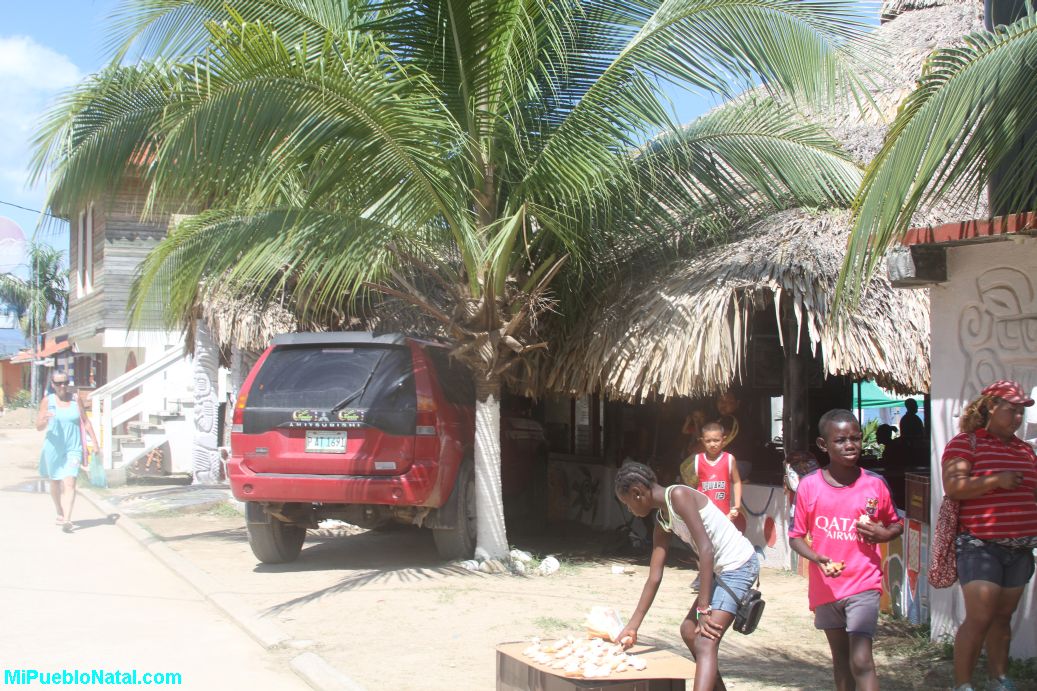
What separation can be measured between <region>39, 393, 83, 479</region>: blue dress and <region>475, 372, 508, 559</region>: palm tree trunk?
547cm

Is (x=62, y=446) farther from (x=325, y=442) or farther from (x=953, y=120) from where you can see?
(x=953, y=120)

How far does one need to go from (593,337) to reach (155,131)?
13.6 ft

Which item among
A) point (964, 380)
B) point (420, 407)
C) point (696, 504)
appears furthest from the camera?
point (420, 407)

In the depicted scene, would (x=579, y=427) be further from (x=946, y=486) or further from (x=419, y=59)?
(x=946, y=486)

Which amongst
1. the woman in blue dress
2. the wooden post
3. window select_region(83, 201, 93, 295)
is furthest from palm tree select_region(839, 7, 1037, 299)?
window select_region(83, 201, 93, 295)

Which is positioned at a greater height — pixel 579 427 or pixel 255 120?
pixel 255 120

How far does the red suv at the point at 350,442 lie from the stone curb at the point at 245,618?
28.6 inches

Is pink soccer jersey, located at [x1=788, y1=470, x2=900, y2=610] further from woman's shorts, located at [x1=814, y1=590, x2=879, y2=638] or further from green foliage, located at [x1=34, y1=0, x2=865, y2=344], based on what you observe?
green foliage, located at [x1=34, y1=0, x2=865, y2=344]

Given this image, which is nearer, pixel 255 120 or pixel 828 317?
pixel 255 120

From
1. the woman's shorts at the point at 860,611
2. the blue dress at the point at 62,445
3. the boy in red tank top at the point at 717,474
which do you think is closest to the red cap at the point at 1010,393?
the woman's shorts at the point at 860,611

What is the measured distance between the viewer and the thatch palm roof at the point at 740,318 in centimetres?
848

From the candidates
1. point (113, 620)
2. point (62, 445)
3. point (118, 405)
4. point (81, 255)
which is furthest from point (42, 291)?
point (113, 620)

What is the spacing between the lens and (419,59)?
859 cm

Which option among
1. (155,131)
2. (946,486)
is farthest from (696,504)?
(155,131)
